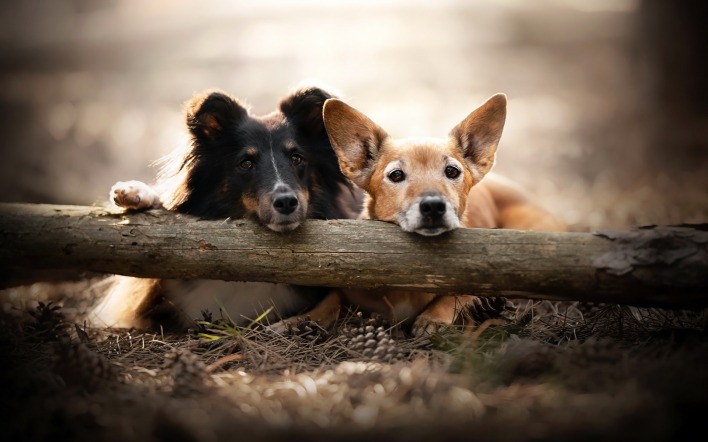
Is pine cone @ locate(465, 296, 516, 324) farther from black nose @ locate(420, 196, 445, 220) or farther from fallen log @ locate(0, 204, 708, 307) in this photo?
black nose @ locate(420, 196, 445, 220)

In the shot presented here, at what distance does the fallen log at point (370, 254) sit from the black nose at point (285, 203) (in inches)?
5.5

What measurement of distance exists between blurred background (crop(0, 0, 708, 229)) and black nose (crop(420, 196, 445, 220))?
1732 mm

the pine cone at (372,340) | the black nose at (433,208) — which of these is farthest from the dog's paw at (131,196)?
the black nose at (433,208)

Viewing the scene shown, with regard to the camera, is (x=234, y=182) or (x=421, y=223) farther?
(x=234, y=182)

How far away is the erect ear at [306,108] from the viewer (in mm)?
4172

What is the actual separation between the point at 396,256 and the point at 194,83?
1244 centimetres

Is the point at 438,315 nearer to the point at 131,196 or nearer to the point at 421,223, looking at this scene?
the point at 421,223

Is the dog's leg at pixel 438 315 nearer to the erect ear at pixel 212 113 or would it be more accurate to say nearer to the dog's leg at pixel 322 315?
the dog's leg at pixel 322 315

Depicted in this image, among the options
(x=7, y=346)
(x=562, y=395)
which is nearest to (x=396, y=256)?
(x=562, y=395)

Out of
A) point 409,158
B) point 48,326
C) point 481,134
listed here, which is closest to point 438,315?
point 409,158

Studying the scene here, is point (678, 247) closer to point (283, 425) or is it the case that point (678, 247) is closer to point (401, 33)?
point (283, 425)

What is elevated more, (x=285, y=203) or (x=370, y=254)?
(x=285, y=203)

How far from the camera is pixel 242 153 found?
3.94 metres

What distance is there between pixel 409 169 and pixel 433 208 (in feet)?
2.05
